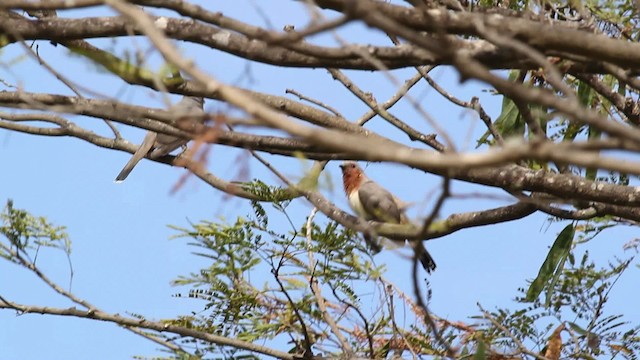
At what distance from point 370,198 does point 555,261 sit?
2521mm

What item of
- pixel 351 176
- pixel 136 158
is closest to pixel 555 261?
pixel 351 176

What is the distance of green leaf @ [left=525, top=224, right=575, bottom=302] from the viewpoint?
5.09 m

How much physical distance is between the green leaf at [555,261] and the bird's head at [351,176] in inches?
115

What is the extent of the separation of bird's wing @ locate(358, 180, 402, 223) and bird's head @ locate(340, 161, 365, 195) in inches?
6.1

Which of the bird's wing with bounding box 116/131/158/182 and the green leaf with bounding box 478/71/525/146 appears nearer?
the green leaf with bounding box 478/71/525/146

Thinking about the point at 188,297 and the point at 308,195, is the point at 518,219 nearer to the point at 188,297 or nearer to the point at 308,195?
the point at 308,195

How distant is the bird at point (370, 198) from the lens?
7.15 metres

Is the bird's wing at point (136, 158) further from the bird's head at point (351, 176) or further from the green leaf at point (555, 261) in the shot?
the green leaf at point (555, 261)

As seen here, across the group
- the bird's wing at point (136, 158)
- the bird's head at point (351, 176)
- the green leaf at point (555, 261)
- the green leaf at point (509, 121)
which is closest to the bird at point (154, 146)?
the bird's wing at point (136, 158)

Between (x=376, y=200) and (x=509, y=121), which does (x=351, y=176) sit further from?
(x=509, y=121)

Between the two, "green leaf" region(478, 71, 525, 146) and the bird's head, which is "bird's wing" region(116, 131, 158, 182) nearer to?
the bird's head

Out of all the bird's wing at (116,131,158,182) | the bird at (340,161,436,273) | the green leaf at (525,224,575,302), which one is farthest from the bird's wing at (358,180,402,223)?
the green leaf at (525,224,575,302)

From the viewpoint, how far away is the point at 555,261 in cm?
514

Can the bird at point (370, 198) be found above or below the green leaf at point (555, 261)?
above
